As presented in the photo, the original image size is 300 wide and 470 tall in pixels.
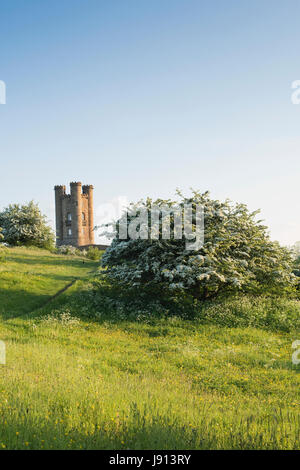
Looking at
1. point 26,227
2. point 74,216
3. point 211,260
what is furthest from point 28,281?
point 74,216

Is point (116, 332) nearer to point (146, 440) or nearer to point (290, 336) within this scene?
point (290, 336)

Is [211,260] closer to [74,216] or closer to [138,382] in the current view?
[138,382]

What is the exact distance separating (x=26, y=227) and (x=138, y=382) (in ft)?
152

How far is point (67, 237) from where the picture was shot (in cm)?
9188

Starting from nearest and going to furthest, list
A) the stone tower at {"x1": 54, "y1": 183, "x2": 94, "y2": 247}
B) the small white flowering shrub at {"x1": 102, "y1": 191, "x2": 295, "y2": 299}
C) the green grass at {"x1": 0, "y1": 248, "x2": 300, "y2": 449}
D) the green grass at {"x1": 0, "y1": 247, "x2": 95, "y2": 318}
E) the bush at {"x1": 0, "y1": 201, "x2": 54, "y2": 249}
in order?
1. the green grass at {"x1": 0, "y1": 248, "x2": 300, "y2": 449}
2. the small white flowering shrub at {"x1": 102, "y1": 191, "x2": 295, "y2": 299}
3. the green grass at {"x1": 0, "y1": 247, "x2": 95, "y2": 318}
4. the bush at {"x1": 0, "y1": 201, "x2": 54, "y2": 249}
5. the stone tower at {"x1": 54, "y1": 183, "x2": 94, "y2": 247}

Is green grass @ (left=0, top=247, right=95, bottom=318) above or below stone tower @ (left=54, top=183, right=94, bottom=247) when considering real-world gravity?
below

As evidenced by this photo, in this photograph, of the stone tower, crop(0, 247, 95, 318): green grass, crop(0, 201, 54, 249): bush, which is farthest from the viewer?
→ the stone tower

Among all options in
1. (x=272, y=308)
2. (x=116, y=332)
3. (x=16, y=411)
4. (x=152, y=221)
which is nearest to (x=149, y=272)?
(x=152, y=221)

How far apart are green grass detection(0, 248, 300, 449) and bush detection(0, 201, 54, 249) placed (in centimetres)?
3231

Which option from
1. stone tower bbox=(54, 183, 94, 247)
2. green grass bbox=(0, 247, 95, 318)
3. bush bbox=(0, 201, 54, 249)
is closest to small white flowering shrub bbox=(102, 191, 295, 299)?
green grass bbox=(0, 247, 95, 318)

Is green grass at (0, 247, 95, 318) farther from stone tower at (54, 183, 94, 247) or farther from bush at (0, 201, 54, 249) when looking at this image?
stone tower at (54, 183, 94, 247)

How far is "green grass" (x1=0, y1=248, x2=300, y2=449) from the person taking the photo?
4957mm

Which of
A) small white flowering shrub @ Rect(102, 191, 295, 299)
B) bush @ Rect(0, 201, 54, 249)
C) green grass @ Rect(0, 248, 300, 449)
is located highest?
bush @ Rect(0, 201, 54, 249)
